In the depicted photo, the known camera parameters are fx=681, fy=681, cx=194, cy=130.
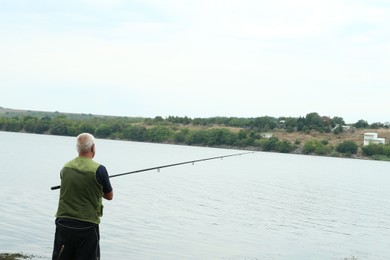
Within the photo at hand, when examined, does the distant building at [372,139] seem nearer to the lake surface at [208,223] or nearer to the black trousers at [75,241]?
the lake surface at [208,223]

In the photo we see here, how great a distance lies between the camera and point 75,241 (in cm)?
722

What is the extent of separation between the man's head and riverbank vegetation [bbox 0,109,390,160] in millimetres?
148162

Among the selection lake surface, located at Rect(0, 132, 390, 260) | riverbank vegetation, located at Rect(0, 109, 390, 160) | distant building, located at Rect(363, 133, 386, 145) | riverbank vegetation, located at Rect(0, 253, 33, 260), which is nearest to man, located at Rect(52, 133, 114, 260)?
riverbank vegetation, located at Rect(0, 253, 33, 260)

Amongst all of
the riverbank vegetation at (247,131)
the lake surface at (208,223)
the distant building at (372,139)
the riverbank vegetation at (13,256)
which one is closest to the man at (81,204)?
the riverbank vegetation at (13,256)

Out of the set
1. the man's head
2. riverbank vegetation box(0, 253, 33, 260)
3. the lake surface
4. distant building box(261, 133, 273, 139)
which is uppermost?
distant building box(261, 133, 273, 139)

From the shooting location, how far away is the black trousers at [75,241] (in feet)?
23.6

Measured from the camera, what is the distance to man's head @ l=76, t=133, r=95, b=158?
7160 mm

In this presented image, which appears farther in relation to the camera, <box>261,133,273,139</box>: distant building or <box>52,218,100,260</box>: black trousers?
<box>261,133,273,139</box>: distant building

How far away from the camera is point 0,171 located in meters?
52.3

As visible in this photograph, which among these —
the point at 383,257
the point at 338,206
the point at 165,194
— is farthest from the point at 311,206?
the point at 383,257

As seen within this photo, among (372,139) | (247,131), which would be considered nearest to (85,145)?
(247,131)

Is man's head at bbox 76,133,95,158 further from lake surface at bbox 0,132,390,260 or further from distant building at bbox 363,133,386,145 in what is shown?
distant building at bbox 363,133,386,145

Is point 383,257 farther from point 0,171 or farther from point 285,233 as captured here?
point 0,171

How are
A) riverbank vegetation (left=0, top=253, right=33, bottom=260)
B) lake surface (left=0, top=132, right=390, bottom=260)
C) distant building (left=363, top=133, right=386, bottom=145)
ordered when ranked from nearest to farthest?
riverbank vegetation (left=0, top=253, right=33, bottom=260) < lake surface (left=0, top=132, right=390, bottom=260) < distant building (left=363, top=133, right=386, bottom=145)
